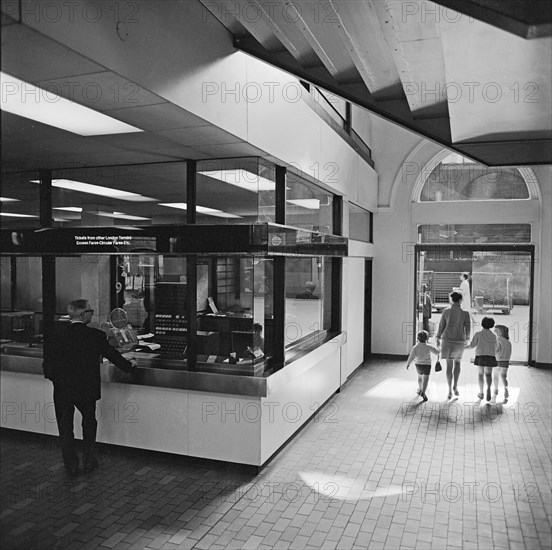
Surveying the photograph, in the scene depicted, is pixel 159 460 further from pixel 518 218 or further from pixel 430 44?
pixel 518 218

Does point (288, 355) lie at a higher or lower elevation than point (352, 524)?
→ higher

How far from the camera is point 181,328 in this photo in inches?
226

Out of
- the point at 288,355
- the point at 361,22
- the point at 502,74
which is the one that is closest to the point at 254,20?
the point at 361,22

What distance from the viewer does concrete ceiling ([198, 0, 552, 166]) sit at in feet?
9.78

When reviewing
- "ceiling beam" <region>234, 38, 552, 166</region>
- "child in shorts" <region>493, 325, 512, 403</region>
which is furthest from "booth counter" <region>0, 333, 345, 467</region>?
"child in shorts" <region>493, 325, 512, 403</region>

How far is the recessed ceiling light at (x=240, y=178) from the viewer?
5395 millimetres

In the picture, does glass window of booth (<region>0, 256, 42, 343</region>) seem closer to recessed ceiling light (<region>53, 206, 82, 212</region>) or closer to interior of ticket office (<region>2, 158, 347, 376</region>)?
interior of ticket office (<region>2, 158, 347, 376</region>)

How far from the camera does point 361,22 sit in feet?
11.4

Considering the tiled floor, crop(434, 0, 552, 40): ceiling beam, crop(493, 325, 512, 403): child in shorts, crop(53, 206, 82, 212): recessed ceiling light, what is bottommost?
the tiled floor

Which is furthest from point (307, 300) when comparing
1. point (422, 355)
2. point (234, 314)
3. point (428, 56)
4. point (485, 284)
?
point (485, 284)

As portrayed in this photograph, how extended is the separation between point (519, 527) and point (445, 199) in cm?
773

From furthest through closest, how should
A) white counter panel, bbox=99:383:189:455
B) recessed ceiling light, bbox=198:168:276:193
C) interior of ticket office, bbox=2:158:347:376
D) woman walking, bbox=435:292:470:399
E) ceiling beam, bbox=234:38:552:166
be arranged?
1. woman walking, bbox=435:292:470:399
2. recessed ceiling light, bbox=198:168:276:193
3. white counter panel, bbox=99:383:189:455
4. interior of ticket office, bbox=2:158:347:376
5. ceiling beam, bbox=234:38:552:166

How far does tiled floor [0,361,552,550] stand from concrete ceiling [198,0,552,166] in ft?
10.2

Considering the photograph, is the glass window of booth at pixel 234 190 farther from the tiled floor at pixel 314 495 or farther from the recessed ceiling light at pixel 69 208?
the tiled floor at pixel 314 495
